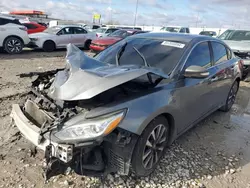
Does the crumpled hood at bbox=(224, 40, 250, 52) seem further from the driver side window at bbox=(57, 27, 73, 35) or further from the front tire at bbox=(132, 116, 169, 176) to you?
the driver side window at bbox=(57, 27, 73, 35)

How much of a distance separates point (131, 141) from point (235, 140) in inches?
95.0

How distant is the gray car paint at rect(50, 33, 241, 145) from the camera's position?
92.9 inches

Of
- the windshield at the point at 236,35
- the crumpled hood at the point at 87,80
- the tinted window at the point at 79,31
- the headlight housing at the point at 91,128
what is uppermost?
the windshield at the point at 236,35

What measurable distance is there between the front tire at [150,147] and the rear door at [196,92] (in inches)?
16.0

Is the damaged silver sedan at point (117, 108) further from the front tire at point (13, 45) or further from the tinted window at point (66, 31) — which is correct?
the tinted window at point (66, 31)

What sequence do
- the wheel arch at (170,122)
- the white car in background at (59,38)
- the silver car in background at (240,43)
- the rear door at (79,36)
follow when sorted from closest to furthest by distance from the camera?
the wheel arch at (170,122), the silver car in background at (240,43), the white car in background at (59,38), the rear door at (79,36)

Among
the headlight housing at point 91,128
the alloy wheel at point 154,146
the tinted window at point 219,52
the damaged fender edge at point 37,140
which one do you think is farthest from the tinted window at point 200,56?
the damaged fender edge at point 37,140

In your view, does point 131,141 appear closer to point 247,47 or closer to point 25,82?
point 25,82

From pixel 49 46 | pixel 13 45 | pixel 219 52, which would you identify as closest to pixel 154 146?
pixel 219 52

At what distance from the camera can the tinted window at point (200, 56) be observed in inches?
135

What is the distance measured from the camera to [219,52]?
4.39 meters

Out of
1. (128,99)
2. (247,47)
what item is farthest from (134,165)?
(247,47)

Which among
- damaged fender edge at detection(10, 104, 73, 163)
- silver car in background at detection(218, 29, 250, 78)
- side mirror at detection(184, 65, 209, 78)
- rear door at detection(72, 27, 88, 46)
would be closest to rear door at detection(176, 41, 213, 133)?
side mirror at detection(184, 65, 209, 78)

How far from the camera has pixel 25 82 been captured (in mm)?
6258
